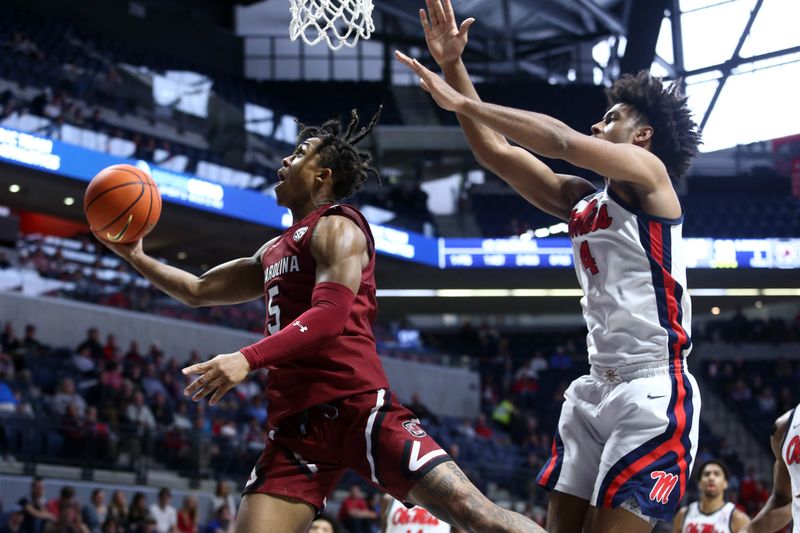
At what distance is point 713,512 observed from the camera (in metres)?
7.69

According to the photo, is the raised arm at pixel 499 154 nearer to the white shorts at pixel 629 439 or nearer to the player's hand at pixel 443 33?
the player's hand at pixel 443 33

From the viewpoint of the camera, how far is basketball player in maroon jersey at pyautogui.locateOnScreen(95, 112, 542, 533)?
3.66 meters

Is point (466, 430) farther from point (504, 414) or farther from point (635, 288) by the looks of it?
point (635, 288)

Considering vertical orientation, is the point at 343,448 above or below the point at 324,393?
below

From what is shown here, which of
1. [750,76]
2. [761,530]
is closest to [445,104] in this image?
[761,530]

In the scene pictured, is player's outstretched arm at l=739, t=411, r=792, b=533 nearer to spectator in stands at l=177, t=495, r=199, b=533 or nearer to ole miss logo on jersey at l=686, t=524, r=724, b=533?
ole miss logo on jersey at l=686, t=524, r=724, b=533

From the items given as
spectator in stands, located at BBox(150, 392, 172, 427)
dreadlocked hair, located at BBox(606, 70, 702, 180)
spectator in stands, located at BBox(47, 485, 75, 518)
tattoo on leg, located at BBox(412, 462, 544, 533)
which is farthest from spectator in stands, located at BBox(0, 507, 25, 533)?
dreadlocked hair, located at BBox(606, 70, 702, 180)

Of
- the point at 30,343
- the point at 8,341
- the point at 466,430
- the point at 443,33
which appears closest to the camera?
the point at 443,33

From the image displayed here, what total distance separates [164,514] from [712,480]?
20.1ft

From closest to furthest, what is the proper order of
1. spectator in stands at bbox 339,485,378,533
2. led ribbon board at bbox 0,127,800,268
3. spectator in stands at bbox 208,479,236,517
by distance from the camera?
spectator in stands at bbox 208,479,236,517
spectator in stands at bbox 339,485,378,533
led ribbon board at bbox 0,127,800,268

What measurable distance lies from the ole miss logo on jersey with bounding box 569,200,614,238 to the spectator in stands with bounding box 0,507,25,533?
7.76 meters

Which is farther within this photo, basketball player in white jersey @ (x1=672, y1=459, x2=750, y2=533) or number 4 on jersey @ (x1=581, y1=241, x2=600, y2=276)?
basketball player in white jersey @ (x1=672, y1=459, x2=750, y2=533)

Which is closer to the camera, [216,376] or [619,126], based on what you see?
[216,376]

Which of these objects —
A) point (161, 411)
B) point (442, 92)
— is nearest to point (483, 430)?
point (161, 411)
